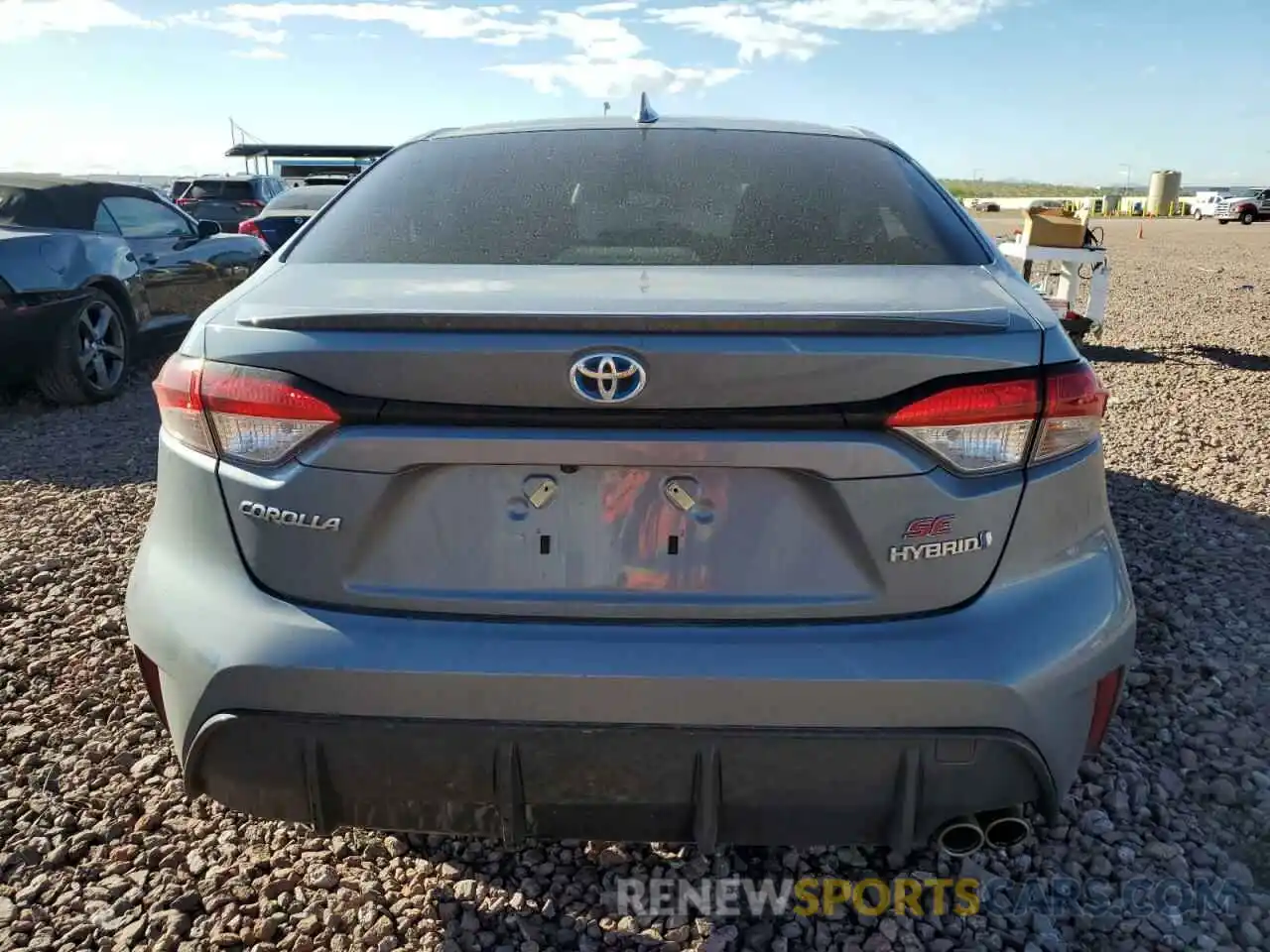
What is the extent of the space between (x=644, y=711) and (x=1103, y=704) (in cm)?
86

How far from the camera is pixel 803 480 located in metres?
1.65

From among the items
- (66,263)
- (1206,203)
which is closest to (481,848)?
(66,263)

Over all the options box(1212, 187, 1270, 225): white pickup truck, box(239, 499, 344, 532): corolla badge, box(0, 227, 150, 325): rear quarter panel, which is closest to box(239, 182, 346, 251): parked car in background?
box(0, 227, 150, 325): rear quarter panel

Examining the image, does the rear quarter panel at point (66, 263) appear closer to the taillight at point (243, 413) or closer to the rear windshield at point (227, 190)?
the taillight at point (243, 413)

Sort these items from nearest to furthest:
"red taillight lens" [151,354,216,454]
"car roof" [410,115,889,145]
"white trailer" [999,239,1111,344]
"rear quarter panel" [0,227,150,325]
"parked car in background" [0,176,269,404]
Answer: "red taillight lens" [151,354,216,454]
"car roof" [410,115,889,145]
"rear quarter panel" [0,227,150,325]
"parked car in background" [0,176,269,404]
"white trailer" [999,239,1111,344]

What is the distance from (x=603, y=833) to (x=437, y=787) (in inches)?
11.9

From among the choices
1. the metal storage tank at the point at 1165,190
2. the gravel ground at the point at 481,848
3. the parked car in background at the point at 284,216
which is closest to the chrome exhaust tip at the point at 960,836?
the gravel ground at the point at 481,848

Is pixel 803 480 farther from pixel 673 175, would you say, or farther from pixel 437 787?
pixel 673 175

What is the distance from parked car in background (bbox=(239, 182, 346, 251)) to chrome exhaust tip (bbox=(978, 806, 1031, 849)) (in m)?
11.3

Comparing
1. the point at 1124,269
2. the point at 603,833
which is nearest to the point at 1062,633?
the point at 603,833

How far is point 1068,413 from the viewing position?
1729 millimetres

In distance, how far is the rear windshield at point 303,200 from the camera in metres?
13.4

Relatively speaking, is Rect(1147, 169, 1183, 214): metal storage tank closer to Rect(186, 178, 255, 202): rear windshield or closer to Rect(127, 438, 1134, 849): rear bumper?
Rect(186, 178, 255, 202): rear windshield

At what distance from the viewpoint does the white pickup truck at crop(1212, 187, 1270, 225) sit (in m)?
44.0
